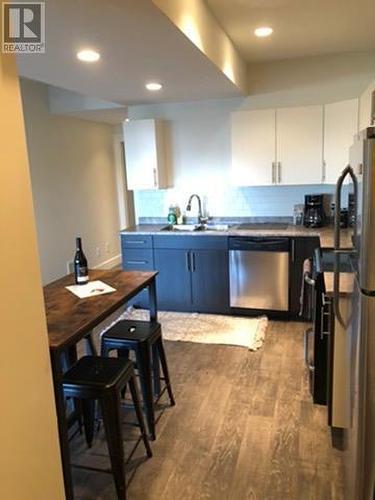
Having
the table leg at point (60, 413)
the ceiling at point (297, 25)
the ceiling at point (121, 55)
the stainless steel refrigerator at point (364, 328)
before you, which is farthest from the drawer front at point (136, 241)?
the stainless steel refrigerator at point (364, 328)

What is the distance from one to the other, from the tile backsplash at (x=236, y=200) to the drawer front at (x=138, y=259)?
0.71m

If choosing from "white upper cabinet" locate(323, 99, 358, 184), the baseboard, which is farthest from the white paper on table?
the baseboard

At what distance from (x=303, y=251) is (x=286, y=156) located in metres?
1.02

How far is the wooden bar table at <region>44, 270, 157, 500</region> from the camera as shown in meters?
1.81

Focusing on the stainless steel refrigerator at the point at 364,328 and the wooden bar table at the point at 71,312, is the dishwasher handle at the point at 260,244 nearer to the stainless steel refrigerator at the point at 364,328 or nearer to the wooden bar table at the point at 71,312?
the wooden bar table at the point at 71,312

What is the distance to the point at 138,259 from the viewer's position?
4.75 m

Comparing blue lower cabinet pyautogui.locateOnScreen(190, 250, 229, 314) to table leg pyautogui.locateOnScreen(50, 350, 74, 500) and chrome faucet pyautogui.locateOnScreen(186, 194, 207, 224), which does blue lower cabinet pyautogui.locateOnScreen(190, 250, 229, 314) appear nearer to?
chrome faucet pyautogui.locateOnScreen(186, 194, 207, 224)

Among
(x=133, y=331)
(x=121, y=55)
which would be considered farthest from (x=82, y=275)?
(x=121, y=55)

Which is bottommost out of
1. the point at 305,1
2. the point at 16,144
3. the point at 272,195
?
the point at 272,195

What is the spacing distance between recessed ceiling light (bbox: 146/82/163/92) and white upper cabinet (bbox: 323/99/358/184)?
1.68m

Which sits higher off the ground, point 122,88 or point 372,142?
point 122,88

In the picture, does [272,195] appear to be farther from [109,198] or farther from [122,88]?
[109,198]

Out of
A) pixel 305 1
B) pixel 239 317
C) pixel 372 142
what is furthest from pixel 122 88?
pixel 372 142

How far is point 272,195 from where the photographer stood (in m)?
4.77
